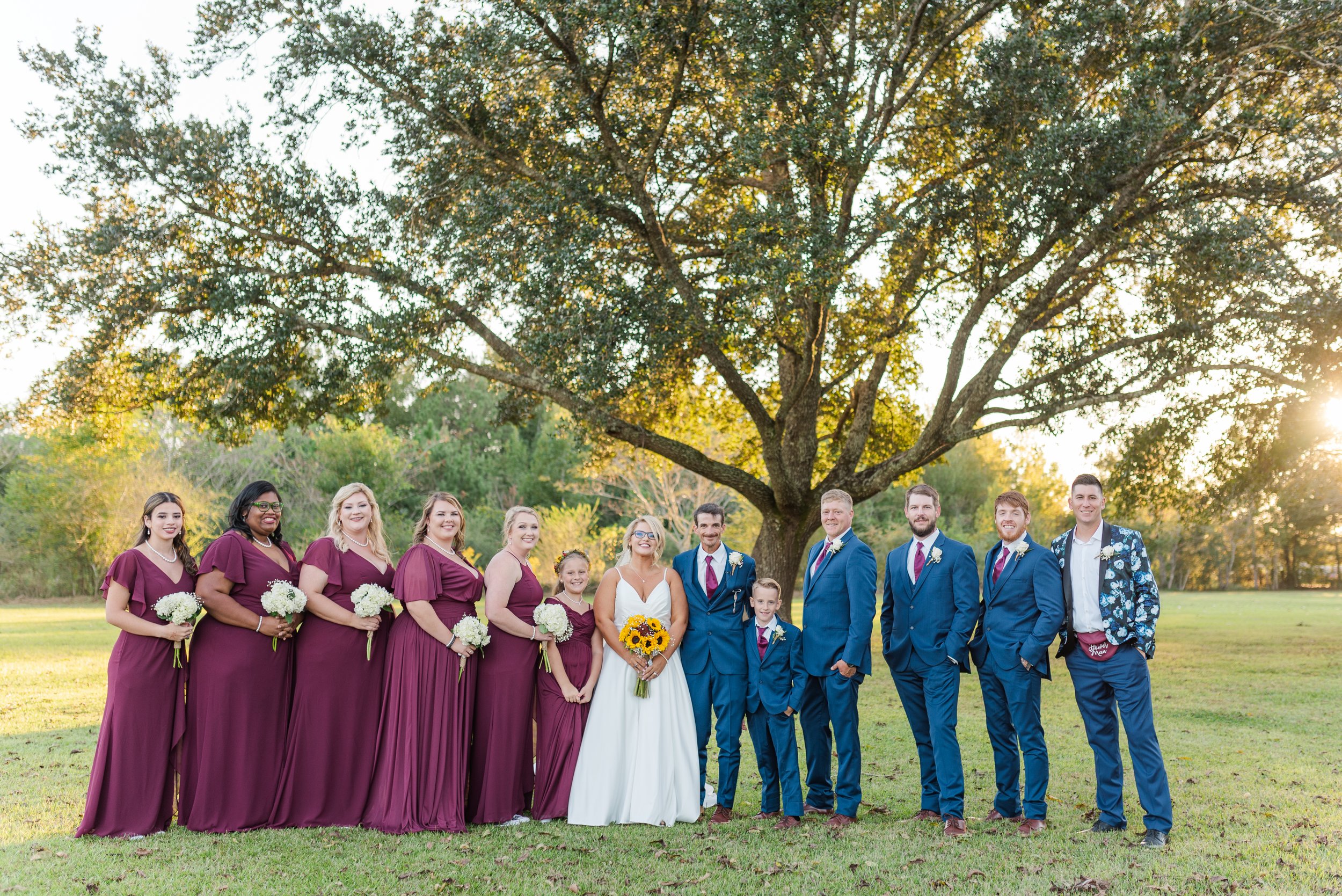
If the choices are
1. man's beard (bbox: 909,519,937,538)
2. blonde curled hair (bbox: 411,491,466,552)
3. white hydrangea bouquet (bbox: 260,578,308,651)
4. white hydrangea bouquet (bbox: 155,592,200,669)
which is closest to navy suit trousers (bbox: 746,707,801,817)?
man's beard (bbox: 909,519,937,538)

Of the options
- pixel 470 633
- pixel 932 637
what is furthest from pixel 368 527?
pixel 932 637

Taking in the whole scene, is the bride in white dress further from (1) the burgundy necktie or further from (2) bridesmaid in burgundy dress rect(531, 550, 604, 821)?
(1) the burgundy necktie

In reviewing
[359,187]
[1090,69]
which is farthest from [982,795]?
[359,187]

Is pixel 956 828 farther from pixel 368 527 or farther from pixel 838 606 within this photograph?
pixel 368 527

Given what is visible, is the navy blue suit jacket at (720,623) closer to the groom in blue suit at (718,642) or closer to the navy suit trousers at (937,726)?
the groom in blue suit at (718,642)

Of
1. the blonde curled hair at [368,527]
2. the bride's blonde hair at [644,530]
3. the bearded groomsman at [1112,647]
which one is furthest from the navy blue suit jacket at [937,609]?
the blonde curled hair at [368,527]

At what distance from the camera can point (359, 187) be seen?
50.9 ft

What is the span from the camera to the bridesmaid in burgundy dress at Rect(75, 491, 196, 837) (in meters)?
6.49

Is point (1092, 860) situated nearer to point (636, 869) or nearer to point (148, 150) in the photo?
point (636, 869)

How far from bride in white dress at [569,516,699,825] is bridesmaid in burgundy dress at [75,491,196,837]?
A: 2.85 metres

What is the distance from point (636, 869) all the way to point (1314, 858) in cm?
425

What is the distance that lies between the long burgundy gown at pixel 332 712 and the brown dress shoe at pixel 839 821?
336 cm

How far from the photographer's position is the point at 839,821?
6898 millimetres

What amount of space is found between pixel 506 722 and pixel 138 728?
250 centimetres
